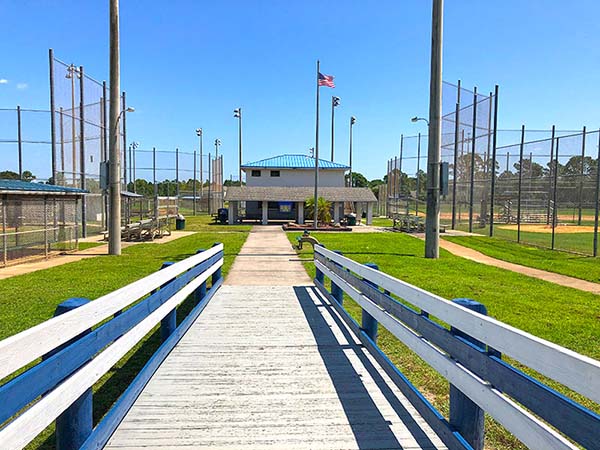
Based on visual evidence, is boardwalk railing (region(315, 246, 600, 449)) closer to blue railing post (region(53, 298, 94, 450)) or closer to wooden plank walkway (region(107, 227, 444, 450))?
wooden plank walkway (region(107, 227, 444, 450))

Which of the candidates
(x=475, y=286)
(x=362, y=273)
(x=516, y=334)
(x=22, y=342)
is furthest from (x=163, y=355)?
(x=475, y=286)

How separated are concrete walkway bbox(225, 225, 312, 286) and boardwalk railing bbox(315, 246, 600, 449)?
21.6ft

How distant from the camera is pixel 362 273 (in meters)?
6.00

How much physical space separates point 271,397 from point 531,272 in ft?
38.9

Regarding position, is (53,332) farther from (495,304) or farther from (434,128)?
(434,128)

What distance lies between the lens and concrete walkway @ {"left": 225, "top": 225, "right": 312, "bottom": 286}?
11336 mm

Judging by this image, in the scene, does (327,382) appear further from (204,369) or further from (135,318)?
(135,318)

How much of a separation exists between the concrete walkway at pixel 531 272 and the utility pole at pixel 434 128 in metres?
2.03

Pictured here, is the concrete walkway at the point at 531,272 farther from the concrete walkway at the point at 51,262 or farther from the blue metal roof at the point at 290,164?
the blue metal roof at the point at 290,164

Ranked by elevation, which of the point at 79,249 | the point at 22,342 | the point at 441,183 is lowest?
the point at 79,249

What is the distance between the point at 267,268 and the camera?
45.1ft

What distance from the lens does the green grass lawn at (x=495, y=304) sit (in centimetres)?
492

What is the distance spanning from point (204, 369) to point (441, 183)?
1322 centimetres

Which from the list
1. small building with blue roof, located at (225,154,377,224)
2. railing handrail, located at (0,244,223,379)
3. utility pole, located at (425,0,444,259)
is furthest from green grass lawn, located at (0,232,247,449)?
small building with blue roof, located at (225,154,377,224)
